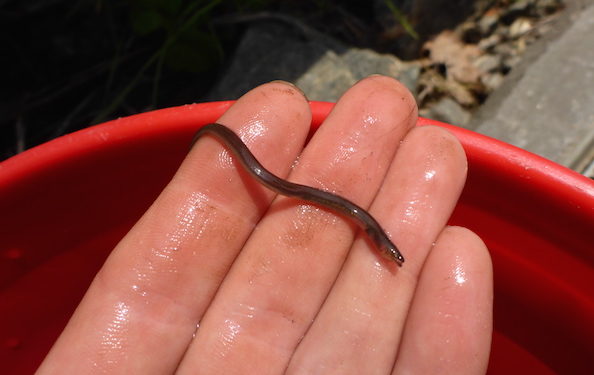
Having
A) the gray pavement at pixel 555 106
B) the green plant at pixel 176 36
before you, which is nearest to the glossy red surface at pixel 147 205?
the gray pavement at pixel 555 106

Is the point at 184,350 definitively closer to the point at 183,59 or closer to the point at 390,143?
the point at 390,143

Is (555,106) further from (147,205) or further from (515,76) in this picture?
(147,205)

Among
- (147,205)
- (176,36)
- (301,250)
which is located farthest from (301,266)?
(176,36)

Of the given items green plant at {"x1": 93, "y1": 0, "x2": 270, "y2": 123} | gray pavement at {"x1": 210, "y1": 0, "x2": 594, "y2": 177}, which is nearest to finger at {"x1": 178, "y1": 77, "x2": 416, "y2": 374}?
gray pavement at {"x1": 210, "y1": 0, "x2": 594, "y2": 177}

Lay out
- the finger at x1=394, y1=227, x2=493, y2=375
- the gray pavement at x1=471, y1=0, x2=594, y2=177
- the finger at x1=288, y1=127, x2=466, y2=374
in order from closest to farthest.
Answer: the finger at x1=394, y1=227, x2=493, y2=375 < the finger at x1=288, y1=127, x2=466, y2=374 < the gray pavement at x1=471, y1=0, x2=594, y2=177

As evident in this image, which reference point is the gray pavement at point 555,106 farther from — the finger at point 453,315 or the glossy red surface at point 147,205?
the finger at point 453,315

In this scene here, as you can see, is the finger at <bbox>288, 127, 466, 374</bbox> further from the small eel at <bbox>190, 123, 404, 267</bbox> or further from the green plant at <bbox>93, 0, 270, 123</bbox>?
the green plant at <bbox>93, 0, 270, 123</bbox>
